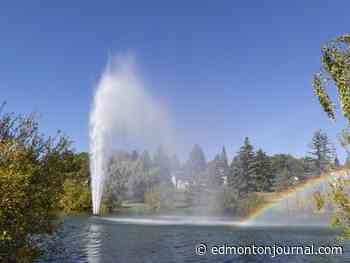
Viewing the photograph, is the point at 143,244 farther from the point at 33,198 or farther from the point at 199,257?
the point at 33,198

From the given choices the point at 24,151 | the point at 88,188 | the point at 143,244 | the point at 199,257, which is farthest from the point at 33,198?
the point at 88,188

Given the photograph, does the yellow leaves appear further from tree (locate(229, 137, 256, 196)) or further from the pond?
tree (locate(229, 137, 256, 196))

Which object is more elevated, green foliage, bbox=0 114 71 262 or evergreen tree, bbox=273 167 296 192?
green foliage, bbox=0 114 71 262

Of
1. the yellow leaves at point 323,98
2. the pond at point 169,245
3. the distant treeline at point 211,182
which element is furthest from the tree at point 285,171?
the yellow leaves at point 323,98

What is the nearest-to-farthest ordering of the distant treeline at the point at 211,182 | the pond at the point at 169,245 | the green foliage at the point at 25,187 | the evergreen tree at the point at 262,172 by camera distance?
the green foliage at the point at 25,187, the pond at the point at 169,245, the distant treeline at the point at 211,182, the evergreen tree at the point at 262,172

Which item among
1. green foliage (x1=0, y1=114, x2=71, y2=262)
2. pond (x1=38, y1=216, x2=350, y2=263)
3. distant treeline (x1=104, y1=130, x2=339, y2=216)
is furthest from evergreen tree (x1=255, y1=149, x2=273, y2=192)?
green foliage (x1=0, y1=114, x2=71, y2=262)

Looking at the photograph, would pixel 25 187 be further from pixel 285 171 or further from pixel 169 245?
pixel 285 171

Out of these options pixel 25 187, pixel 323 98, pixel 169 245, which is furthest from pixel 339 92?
pixel 169 245

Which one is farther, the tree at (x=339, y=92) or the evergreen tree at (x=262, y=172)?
the evergreen tree at (x=262, y=172)

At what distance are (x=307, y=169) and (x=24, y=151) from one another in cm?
10649

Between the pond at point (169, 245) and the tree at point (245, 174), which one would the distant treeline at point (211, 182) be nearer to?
the tree at point (245, 174)

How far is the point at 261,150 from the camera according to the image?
101938mm

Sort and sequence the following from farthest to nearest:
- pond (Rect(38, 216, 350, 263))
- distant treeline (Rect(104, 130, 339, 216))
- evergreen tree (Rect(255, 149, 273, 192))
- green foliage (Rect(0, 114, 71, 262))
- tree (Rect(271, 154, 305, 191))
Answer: evergreen tree (Rect(255, 149, 273, 192)), tree (Rect(271, 154, 305, 191)), distant treeline (Rect(104, 130, 339, 216)), pond (Rect(38, 216, 350, 263)), green foliage (Rect(0, 114, 71, 262))

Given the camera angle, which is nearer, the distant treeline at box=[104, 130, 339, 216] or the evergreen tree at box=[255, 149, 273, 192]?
the distant treeline at box=[104, 130, 339, 216]
